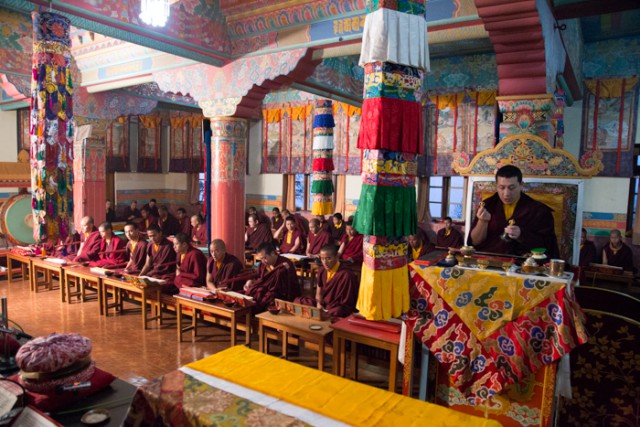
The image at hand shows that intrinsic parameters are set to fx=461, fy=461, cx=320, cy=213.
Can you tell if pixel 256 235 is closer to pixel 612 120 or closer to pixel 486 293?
pixel 612 120

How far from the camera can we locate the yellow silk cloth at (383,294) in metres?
3.29

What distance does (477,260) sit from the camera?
3549 mm

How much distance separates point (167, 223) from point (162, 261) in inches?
251

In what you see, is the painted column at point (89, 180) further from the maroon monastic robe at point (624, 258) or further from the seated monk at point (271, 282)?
the maroon monastic robe at point (624, 258)

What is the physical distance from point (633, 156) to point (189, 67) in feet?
27.7

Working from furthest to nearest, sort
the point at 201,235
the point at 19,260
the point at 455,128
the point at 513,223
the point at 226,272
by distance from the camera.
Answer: the point at 201,235 → the point at 455,128 → the point at 19,260 → the point at 226,272 → the point at 513,223

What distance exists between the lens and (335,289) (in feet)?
18.2

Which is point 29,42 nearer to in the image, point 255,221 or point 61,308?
point 61,308

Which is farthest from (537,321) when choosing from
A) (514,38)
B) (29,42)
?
(29,42)

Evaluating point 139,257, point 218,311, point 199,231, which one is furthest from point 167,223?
point 218,311

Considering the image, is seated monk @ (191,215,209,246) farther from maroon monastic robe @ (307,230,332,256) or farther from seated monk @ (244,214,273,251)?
maroon monastic robe @ (307,230,332,256)

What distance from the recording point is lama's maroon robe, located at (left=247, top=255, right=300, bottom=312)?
5869mm

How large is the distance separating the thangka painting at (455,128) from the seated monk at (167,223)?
7285mm

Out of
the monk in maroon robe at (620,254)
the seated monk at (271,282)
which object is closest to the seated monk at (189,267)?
the seated monk at (271,282)
